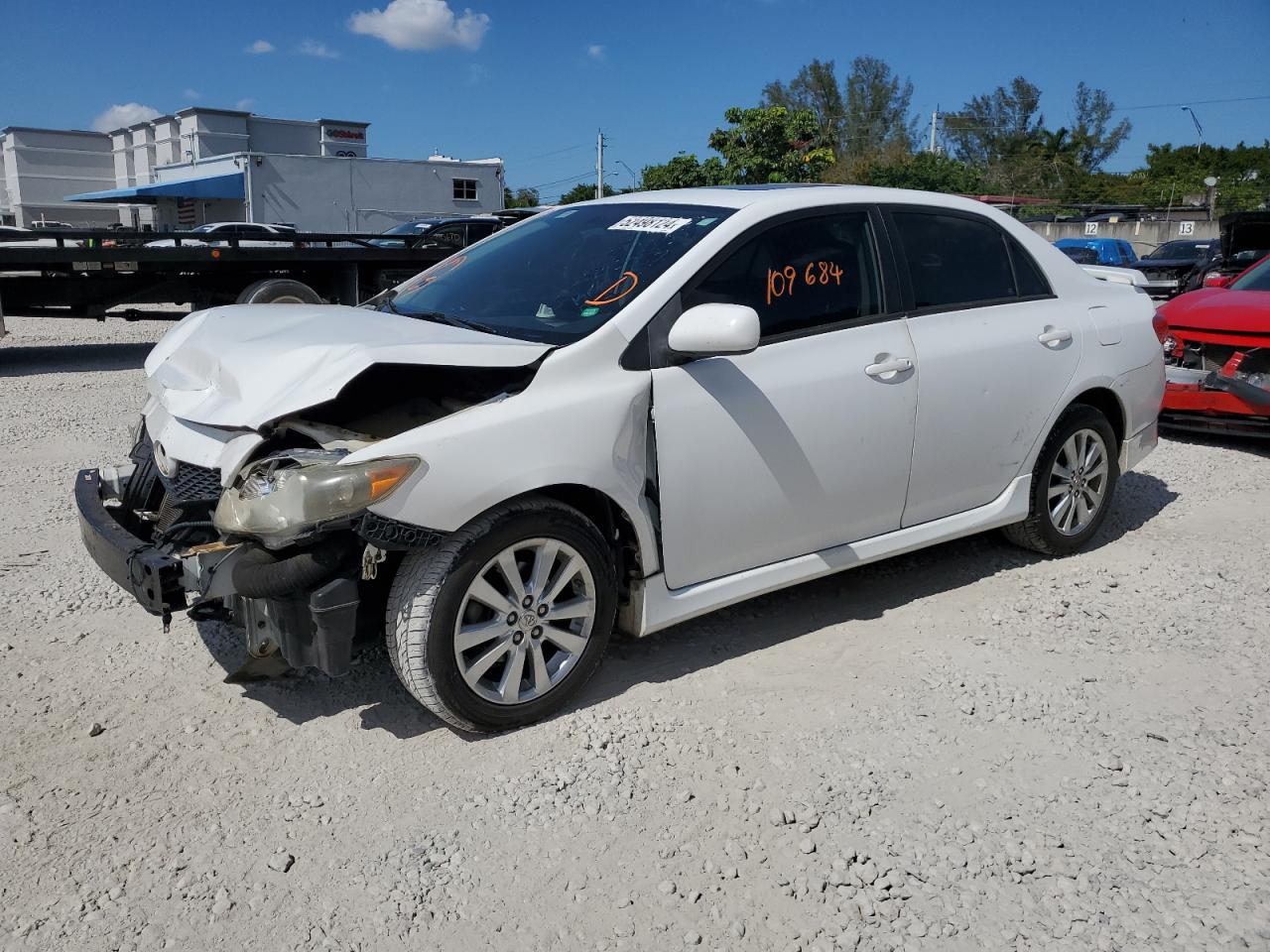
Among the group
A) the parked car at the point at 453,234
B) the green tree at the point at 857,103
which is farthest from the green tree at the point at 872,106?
the parked car at the point at 453,234

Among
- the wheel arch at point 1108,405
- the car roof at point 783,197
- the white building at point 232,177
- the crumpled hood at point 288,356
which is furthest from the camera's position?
the white building at point 232,177

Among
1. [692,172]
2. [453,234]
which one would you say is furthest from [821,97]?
[453,234]

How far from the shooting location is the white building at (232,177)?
3678 cm

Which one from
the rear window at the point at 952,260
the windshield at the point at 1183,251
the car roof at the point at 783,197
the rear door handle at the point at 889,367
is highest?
the windshield at the point at 1183,251

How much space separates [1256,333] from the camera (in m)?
7.24

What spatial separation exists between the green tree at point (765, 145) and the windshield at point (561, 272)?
34.2 m

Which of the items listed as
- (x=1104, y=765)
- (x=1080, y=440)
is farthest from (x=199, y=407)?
(x=1080, y=440)

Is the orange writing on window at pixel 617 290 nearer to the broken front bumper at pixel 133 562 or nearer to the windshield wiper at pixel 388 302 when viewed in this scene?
the windshield wiper at pixel 388 302

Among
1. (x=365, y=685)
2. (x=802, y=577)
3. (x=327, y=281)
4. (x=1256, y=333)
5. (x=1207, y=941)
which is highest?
(x=327, y=281)

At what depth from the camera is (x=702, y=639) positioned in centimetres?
415

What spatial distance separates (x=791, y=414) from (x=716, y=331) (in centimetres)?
56

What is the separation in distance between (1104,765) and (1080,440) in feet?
6.99

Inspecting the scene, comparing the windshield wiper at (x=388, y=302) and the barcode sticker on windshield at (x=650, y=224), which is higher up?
the barcode sticker on windshield at (x=650, y=224)

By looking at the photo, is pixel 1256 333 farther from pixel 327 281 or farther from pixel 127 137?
pixel 127 137
